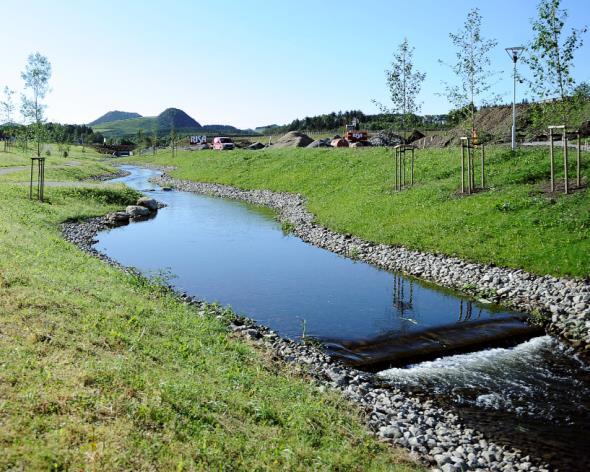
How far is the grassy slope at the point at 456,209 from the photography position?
881 inches

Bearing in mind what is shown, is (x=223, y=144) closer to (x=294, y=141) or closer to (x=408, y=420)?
(x=294, y=141)

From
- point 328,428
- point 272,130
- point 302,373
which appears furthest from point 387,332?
point 272,130

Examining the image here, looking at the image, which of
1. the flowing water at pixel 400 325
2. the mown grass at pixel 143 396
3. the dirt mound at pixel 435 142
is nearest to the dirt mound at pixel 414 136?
the dirt mound at pixel 435 142

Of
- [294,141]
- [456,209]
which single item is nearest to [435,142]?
[456,209]

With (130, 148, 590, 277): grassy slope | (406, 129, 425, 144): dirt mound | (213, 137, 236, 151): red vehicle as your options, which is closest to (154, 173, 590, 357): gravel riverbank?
(130, 148, 590, 277): grassy slope

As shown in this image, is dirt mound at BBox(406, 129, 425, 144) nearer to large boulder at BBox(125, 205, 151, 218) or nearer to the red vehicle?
large boulder at BBox(125, 205, 151, 218)

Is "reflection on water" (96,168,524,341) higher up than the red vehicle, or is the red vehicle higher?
the red vehicle

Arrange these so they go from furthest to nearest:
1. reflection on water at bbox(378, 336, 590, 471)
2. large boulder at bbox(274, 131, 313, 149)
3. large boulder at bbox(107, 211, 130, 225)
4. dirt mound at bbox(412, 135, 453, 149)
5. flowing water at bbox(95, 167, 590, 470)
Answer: large boulder at bbox(274, 131, 313, 149), dirt mound at bbox(412, 135, 453, 149), large boulder at bbox(107, 211, 130, 225), flowing water at bbox(95, 167, 590, 470), reflection on water at bbox(378, 336, 590, 471)

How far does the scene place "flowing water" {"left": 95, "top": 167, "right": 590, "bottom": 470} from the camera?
478 inches

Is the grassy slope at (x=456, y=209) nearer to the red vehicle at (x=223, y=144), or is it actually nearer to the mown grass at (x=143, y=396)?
the mown grass at (x=143, y=396)

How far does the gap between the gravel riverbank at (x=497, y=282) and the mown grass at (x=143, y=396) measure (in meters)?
9.53

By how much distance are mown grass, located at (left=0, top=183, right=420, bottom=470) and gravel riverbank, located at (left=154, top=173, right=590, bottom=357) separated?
9528mm

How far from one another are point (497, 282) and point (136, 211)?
Result: 1130 inches

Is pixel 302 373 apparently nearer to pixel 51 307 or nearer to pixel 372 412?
pixel 372 412
